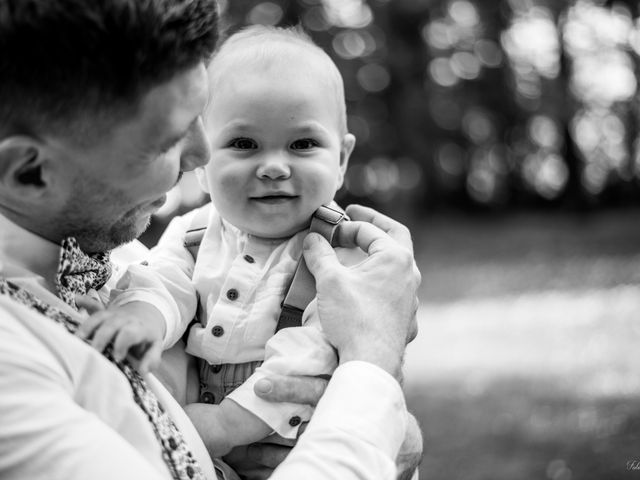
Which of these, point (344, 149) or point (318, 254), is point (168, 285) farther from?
point (344, 149)

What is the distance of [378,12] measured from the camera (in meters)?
19.6

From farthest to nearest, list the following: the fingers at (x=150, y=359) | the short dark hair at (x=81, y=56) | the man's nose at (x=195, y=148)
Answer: the man's nose at (x=195, y=148) → the fingers at (x=150, y=359) → the short dark hair at (x=81, y=56)

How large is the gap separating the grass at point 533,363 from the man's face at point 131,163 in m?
4.17

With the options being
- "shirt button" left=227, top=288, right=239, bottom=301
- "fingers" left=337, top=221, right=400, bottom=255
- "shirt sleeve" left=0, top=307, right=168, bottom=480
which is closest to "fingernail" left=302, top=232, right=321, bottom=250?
"fingers" left=337, top=221, right=400, bottom=255

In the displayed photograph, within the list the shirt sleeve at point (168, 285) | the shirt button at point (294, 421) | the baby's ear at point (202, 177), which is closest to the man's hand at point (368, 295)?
Result: the shirt button at point (294, 421)

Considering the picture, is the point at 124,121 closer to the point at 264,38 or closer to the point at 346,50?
the point at 264,38

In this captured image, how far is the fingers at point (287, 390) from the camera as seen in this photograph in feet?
6.50

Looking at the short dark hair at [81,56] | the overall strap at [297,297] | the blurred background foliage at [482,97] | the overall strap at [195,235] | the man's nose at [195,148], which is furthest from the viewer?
the blurred background foliage at [482,97]

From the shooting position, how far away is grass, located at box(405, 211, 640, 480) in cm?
543

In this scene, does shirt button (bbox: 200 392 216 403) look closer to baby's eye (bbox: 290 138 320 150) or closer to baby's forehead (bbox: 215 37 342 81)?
baby's eye (bbox: 290 138 320 150)

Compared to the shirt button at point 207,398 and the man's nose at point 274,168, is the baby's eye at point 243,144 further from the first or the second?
the shirt button at point 207,398

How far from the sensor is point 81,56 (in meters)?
1.49

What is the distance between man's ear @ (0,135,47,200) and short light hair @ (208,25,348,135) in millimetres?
849

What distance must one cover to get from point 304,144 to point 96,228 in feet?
2.47
